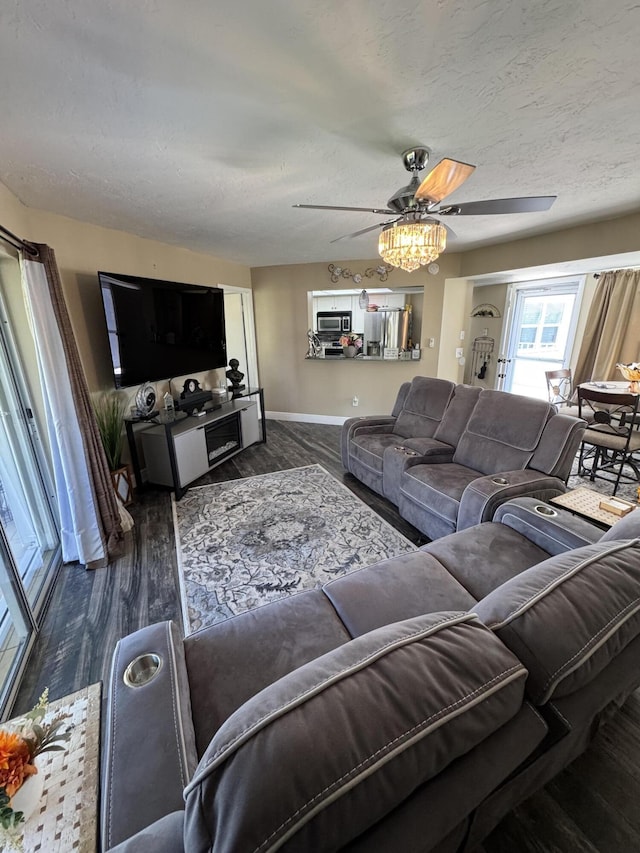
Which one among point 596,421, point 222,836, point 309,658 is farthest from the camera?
point 596,421

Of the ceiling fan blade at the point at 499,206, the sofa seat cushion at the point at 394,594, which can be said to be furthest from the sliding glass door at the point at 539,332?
the sofa seat cushion at the point at 394,594

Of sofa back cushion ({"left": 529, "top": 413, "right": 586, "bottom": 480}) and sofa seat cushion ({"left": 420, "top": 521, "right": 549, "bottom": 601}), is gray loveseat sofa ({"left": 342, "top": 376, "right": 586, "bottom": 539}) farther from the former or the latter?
sofa seat cushion ({"left": 420, "top": 521, "right": 549, "bottom": 601})

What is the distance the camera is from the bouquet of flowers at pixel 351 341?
5.01m

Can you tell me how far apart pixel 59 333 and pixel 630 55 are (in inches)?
114

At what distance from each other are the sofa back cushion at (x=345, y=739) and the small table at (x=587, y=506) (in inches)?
58.5

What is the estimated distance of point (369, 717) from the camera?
0.54 metres

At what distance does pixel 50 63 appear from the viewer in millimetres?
1150

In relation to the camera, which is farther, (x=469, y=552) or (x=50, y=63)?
(x=469, y=552)

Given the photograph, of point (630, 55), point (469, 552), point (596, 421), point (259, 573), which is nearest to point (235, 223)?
point (630, 55)

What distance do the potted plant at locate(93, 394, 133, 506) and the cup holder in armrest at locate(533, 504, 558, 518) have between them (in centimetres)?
284

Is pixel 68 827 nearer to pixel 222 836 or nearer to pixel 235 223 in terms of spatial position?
pixel 222 836

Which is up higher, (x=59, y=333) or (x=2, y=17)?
(x=2, y=17)

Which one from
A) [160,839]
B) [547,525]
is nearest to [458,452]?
[547,525]

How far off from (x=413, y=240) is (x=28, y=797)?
2.54 m
